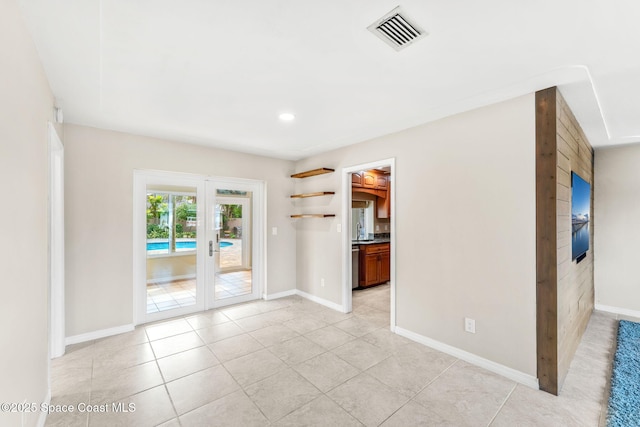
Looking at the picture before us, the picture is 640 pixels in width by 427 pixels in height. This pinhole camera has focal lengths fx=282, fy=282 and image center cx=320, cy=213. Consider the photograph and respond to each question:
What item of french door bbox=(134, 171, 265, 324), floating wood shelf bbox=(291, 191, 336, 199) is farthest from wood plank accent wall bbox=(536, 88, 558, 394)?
french door bbox=(134, 171, 265, 324)

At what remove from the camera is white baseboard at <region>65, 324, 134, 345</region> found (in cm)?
322

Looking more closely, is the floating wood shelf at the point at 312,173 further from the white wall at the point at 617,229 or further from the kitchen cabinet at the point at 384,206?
the white wall at the point at 617,229

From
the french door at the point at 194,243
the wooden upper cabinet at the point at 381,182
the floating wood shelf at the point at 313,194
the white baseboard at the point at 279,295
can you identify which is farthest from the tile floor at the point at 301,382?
the wooden upper cabinet at the point at 381,182

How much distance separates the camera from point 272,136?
12.3 ft

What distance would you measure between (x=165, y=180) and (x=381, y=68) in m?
3.31

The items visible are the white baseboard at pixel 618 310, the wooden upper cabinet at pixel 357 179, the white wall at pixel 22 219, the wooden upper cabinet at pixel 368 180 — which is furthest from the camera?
the wooden upper cabinet at pixel 368 180

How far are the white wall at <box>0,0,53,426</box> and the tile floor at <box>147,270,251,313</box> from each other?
1878 millimetres

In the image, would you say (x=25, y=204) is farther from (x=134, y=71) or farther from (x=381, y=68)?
(x=381, y=68)

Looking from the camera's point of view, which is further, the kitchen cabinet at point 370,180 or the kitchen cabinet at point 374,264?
the kitchen cabinet at point 370,180

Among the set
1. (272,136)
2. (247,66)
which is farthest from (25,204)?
(272,136)

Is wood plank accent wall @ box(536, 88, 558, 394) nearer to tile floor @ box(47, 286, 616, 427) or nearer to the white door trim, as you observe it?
tile floor @ box(47, 286, 616, 427)

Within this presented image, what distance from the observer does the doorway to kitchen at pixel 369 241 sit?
154 inches

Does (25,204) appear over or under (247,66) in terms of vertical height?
under

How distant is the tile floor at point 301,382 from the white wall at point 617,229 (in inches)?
40.8
